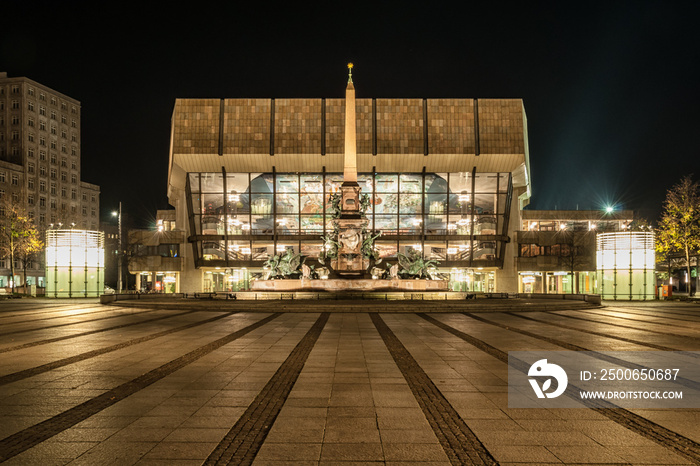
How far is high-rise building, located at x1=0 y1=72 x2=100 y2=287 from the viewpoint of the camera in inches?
3442

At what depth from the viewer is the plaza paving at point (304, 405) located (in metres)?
5.70

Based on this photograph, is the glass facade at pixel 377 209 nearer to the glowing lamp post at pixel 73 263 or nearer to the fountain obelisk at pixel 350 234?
the fountain obelisk at pixel 350 234

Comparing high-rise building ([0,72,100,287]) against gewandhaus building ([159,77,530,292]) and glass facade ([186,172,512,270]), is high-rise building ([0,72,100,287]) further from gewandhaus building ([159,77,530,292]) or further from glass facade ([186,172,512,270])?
glass facade ([186,172,512,270])

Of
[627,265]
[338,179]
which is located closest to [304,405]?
[627,265]

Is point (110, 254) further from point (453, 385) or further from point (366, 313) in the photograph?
point (453, 385)

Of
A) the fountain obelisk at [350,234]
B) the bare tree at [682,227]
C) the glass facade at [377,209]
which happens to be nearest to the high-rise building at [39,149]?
the glass facade at [377,209]

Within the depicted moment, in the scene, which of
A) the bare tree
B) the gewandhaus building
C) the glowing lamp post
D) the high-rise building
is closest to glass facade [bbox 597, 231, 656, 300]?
the bare tree

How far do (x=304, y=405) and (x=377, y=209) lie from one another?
177ft

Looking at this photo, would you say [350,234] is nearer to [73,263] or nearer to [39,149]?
[73,263]

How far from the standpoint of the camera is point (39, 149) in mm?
92938

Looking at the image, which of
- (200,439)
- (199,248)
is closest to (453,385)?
(200,439)

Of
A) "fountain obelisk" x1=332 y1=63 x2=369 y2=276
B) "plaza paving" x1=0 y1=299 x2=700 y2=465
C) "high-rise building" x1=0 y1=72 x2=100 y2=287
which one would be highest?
"high-rise building" x1=0 y1=72 x2=100 y2=287

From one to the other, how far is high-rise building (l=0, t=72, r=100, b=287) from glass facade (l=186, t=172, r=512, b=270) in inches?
1422

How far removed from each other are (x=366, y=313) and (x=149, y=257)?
44.5 meters
